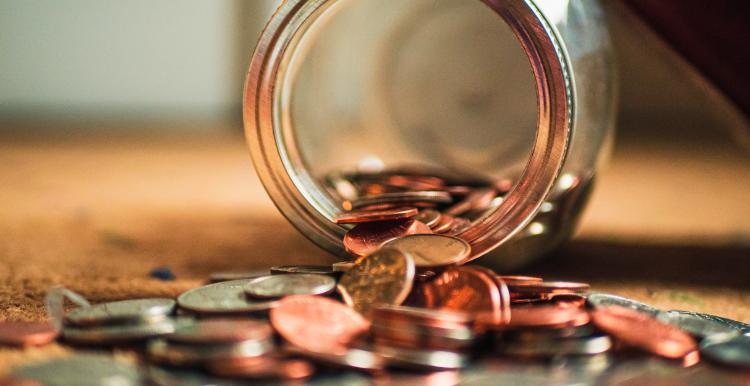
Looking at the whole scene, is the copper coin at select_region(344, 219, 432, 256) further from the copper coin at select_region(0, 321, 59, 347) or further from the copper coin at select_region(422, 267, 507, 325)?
the copper coin at select_region(0, 321, 59, 347)

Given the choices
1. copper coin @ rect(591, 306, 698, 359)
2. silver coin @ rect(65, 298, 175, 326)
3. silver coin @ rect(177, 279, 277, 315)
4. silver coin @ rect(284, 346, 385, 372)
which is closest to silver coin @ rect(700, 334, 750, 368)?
copper coin @ rect(591, 306, 698, 359)

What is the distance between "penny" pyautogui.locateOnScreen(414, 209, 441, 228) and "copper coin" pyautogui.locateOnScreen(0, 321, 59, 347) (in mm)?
416

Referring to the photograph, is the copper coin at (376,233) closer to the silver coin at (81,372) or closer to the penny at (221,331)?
the penny at (221,331)

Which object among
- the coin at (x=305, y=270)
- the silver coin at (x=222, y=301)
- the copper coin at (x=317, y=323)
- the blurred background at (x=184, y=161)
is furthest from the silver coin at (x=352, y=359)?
the blurred background at (x=184, y=161)

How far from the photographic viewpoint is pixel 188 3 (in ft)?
13.0

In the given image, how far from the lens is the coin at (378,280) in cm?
71

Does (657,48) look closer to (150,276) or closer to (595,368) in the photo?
(595,368)

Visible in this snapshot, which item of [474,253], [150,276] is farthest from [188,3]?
[474,253]

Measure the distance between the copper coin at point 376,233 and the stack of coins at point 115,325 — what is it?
23 cm

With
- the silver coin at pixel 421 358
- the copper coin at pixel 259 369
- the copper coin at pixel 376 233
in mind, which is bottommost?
the silver coin at pixel 421 358

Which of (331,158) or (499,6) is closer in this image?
(499,6)

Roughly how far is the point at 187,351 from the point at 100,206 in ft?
3.72

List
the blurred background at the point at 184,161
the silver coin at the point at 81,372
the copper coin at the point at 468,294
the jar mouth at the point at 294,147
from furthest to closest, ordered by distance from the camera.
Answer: the blurred background at the point at 184,161 < the jar mouth at the point at 294,147 < the copper coin at the point at 468,294 < the silver coin at the point at 81,372

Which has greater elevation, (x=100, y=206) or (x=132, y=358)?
(x=100, y=206)
